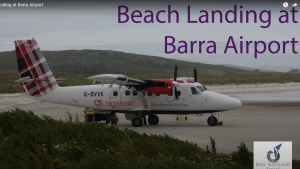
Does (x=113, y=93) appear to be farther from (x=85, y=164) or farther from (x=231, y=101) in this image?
(x=85, y=164)

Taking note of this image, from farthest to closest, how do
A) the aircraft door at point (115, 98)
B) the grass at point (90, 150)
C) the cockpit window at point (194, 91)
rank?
1. the aircraft door at point (115, 98)
2. the cockpit window at point (194, 91)
3. the grass at point (90, 150)

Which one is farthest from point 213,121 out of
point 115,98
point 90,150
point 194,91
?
point 90,150

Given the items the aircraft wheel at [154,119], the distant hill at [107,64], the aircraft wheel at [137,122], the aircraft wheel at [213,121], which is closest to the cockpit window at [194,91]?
the aircraft wheel at [213,121]

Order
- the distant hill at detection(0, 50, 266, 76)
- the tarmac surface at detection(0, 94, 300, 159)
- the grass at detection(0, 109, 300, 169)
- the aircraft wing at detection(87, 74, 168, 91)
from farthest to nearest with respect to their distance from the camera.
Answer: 1. the distant hill at detection(0, 50, 266, 76)
2. the aircraft wing at detection(87, 74, 168, 91)
3. the tarmac surface at detection(0, 94, 300, 159)
4. the grass at detection(0, 109, 300, 169)

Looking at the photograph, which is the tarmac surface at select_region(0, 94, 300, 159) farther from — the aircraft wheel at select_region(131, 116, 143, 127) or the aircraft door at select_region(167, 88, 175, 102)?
the aircraft door at select_region(167, 88, 175, 102)

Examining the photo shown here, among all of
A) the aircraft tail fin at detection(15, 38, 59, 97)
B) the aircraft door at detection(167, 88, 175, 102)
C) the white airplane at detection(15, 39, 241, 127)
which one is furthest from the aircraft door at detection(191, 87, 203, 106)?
the aircraft tail fin at detection(15, 38, 59, 97)

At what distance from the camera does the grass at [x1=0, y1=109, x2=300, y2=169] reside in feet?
28.5

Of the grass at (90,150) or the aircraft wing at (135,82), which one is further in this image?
the aircraft wing at (135,82)

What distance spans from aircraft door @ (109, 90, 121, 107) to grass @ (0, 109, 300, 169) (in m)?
7.54

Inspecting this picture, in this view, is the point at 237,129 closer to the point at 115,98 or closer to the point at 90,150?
the point at 115,98

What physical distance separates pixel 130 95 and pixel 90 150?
10.4 meters

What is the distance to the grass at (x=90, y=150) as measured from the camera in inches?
341

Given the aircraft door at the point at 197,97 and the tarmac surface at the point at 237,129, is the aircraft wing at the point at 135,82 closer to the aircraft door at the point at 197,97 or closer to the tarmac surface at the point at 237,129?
the aircraft door at the point at 197,97

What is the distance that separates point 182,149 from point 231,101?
9336mm
